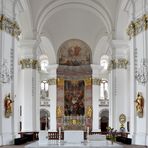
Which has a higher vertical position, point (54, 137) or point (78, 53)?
point (78, 53)

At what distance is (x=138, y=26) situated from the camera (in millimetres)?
18438

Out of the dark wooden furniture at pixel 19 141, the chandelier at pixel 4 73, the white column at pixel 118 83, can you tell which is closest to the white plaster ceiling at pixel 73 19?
the white column at pixel 118 83

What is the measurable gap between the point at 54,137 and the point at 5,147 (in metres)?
9.74

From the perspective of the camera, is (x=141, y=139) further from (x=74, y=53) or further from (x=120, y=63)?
(x=74, y=53)

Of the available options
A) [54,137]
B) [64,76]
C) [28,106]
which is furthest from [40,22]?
[64,76]

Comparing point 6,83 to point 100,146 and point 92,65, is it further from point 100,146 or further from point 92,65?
point 92,65

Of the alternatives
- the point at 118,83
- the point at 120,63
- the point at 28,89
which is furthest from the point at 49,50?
the point at 118,83

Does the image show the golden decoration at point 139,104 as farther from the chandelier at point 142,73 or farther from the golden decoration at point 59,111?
the golden decoration at point 59,111

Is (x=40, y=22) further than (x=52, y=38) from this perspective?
No

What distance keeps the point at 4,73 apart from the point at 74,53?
1804 centimetres

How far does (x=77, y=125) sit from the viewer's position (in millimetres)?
34188

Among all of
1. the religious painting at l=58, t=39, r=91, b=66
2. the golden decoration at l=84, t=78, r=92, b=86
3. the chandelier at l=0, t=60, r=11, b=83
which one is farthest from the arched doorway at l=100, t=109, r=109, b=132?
the chandelier at l=0, t=60, r=11, b=83

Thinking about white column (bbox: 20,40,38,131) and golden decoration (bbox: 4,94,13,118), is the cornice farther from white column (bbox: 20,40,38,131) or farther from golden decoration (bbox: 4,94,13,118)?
golden decoration (bbox: 4,94,13,118)

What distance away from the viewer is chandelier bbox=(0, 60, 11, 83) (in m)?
17.5
